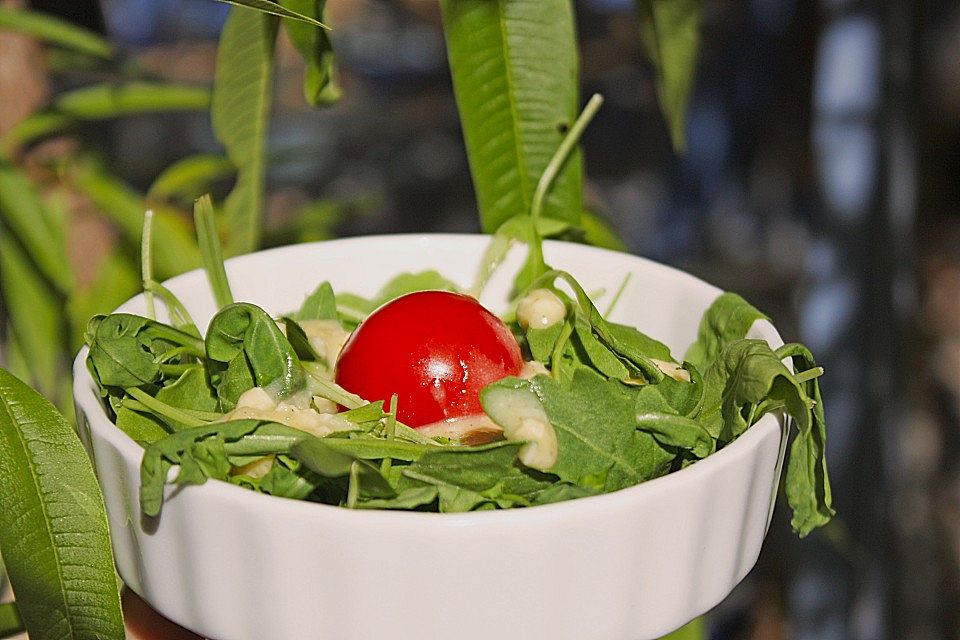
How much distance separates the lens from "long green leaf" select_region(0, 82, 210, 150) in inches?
24.1

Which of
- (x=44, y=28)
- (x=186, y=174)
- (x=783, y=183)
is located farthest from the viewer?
(x=783, y=183)

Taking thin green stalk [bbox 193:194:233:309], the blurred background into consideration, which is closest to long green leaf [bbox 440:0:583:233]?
thin green stalk [bbox 193:194:233:309]

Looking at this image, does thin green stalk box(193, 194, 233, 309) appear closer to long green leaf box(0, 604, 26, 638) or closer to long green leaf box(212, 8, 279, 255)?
long green leaf box(212, 8, 279, 255)

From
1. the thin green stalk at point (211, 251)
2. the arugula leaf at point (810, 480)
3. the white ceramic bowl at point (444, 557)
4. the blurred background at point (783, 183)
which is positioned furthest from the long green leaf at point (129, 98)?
the arugula leaf at point (810, 480)

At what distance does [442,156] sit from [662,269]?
2.77 feet

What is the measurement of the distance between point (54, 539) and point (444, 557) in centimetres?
12

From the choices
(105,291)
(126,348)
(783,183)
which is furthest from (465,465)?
(783,183)

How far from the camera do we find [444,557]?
A: 0.89 feet

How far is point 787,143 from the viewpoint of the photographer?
42.8 inches

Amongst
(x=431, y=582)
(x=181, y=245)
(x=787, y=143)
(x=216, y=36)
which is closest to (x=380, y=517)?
(x=431, y=582)

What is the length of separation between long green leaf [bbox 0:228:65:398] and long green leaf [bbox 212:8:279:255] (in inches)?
→ 10.3

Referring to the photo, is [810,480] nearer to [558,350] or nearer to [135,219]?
[558,350]

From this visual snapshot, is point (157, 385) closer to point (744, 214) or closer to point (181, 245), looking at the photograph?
point (181, 245)

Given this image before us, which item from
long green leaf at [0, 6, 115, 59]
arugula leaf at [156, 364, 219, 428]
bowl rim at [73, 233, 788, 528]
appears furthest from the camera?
long green leaf at [0, 6, 115, 59]
